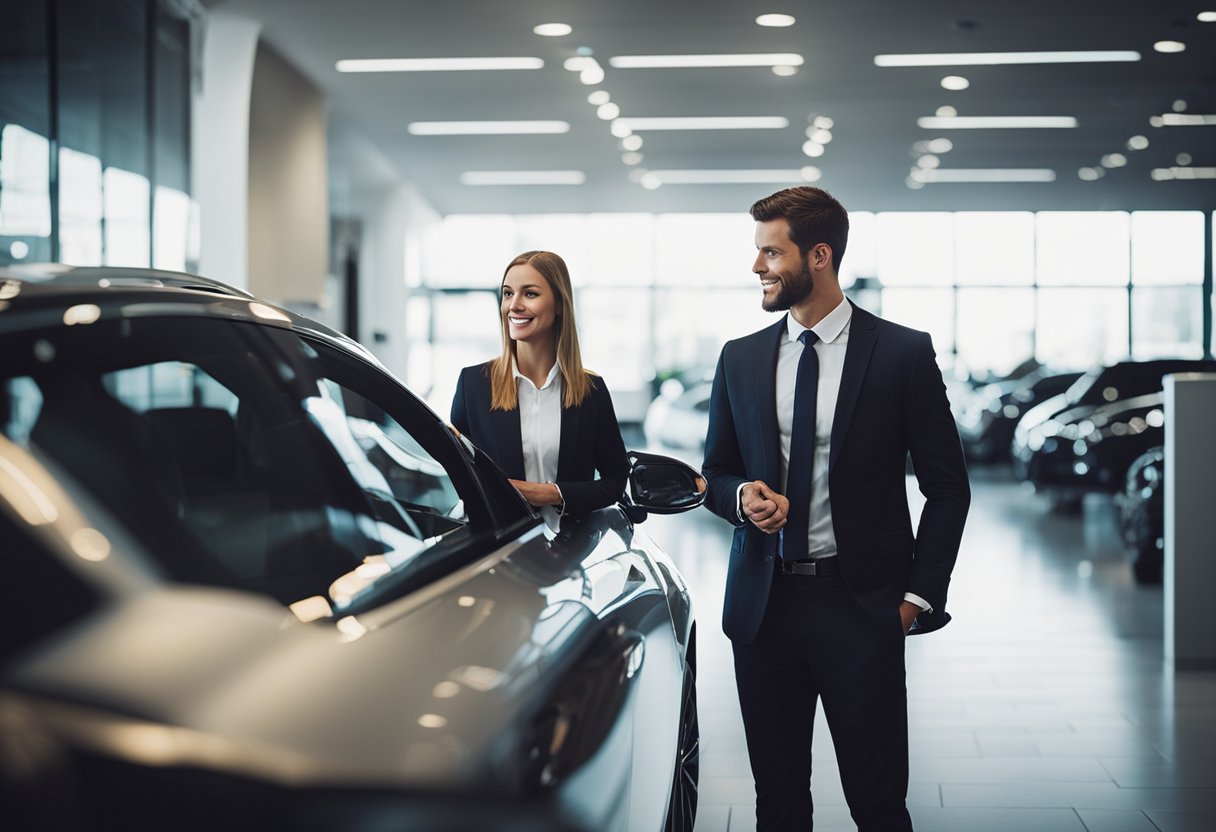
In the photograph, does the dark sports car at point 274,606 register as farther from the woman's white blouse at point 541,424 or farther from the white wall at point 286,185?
the white wall at point 286,185

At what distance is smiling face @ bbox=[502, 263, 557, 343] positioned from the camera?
9.93ft

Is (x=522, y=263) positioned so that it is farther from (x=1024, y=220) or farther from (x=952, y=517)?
(x=1024, y=220)

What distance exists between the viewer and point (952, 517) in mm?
2459

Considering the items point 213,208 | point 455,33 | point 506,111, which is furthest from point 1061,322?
point 213,208

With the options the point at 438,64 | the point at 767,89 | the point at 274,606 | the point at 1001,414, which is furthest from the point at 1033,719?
the point at 1001,414

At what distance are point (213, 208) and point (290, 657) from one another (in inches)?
393

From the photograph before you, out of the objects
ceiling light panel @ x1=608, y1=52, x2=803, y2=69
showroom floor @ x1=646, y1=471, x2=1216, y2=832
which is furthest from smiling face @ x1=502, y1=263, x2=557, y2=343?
ceiling light panel @ x1=608, y1=52, x2=803, y2=69

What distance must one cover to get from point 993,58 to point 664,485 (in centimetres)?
1054

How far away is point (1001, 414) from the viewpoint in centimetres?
1546

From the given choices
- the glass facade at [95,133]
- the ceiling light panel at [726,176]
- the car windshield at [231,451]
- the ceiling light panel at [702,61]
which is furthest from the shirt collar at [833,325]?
the ceiling light panel at [726,176]

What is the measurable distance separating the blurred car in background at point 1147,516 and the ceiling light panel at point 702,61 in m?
5.80

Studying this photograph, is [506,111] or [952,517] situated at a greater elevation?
[506,111]

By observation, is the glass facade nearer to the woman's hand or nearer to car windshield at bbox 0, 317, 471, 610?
the woman's hand

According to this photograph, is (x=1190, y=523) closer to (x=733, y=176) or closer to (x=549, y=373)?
(x=549, y=373)
